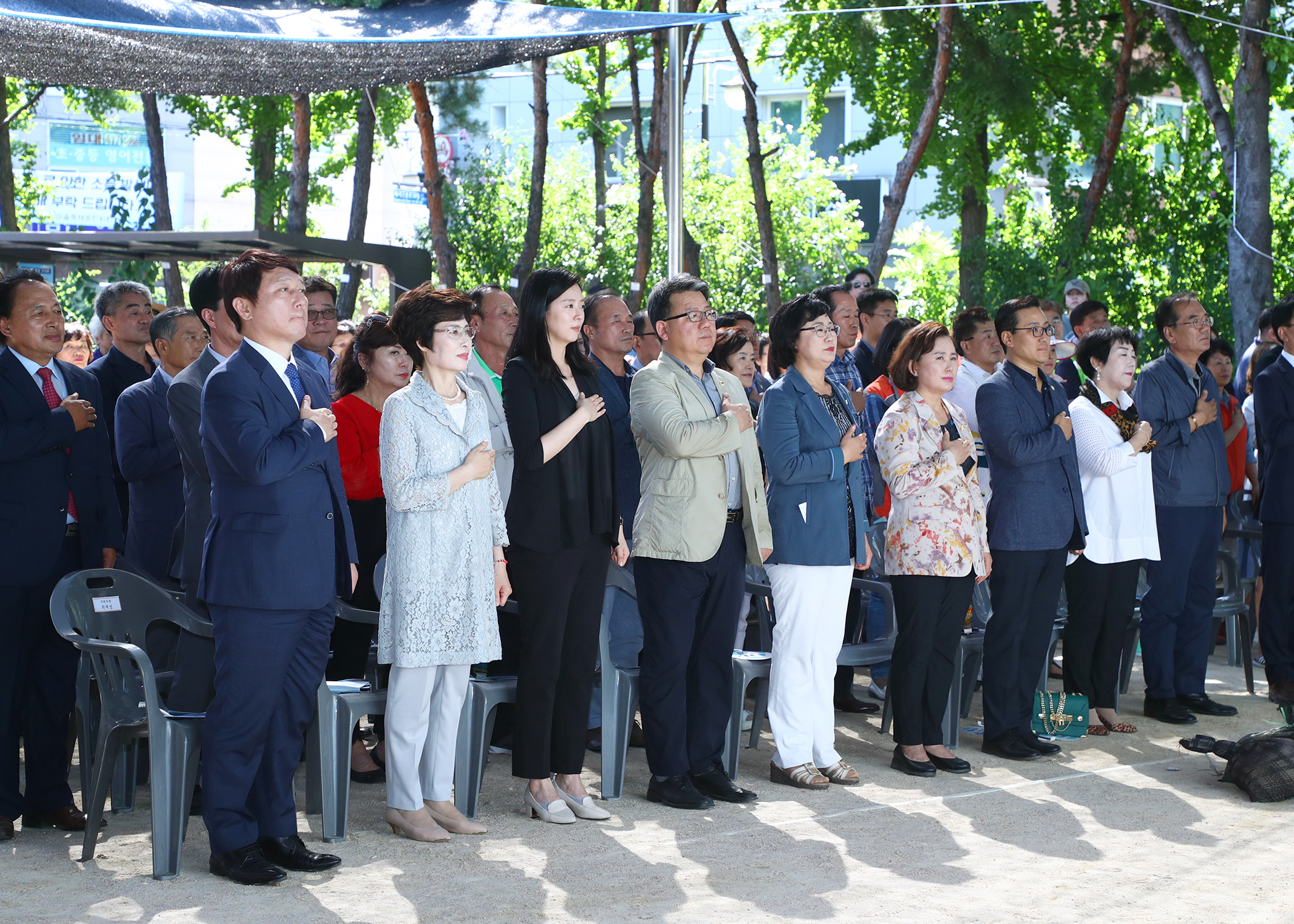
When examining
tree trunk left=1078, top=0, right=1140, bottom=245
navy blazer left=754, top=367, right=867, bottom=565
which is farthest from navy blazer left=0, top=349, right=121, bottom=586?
tree trunk left=1078, top=0, right=1140, bottom=245

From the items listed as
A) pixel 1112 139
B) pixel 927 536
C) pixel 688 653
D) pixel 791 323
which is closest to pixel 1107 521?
pixel 927 536

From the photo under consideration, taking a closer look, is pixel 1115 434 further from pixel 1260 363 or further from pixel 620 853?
pixel 620 853

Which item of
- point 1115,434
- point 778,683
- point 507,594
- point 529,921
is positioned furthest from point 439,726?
point 1115,434

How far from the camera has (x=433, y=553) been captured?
442 cm

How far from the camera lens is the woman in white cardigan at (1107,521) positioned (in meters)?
6.01

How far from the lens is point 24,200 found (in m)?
22.8

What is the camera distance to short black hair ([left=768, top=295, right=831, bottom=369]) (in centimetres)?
526

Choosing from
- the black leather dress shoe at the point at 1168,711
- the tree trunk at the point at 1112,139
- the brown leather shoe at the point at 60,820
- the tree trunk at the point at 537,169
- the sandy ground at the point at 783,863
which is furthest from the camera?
the tree trunk at the point at 537,169

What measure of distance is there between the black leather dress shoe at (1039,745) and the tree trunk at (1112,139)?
990cm

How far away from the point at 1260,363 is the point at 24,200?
2052 centimetres

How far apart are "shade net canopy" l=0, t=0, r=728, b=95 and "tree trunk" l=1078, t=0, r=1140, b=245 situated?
7.57 metres

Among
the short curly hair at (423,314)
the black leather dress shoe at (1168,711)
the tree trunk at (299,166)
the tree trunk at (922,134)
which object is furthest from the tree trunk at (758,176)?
the short curly hair at (423,314)

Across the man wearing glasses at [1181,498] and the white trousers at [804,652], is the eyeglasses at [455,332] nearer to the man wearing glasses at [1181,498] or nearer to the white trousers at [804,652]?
the white trousers at [804,652]

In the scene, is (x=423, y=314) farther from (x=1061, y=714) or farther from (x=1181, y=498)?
(x=1181, y=498)
